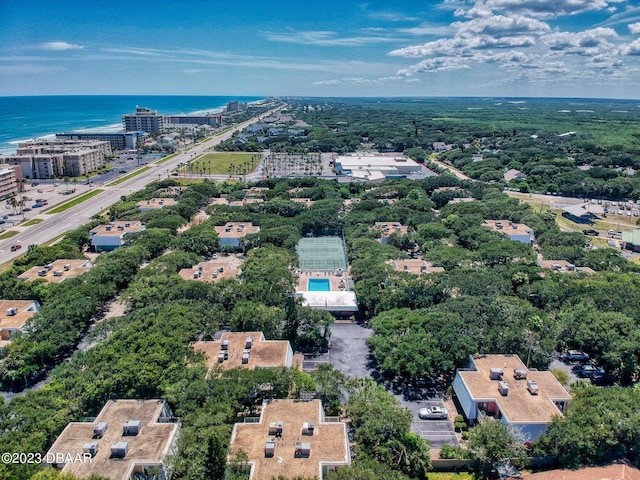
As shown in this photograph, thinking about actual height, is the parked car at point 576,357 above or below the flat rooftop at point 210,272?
below

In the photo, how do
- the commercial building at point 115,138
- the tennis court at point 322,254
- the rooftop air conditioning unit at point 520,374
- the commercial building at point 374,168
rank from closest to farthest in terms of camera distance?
1. the rooftop air conditioning unit at point 520,374
2. the tennis court at point 322,254
3. the commercial building at point 374,168
4. the commercial building at point 115,138

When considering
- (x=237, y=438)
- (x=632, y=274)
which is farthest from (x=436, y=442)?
(x=632, y=274)

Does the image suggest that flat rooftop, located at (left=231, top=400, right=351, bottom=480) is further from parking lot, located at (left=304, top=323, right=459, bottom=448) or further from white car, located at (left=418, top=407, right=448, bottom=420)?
white car, located at (left=418, top=407, right=448, bottom=420)

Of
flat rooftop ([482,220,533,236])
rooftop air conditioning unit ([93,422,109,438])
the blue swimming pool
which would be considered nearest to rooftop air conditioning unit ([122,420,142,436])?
rooftop air conditioning unit ([93,422,109,438])

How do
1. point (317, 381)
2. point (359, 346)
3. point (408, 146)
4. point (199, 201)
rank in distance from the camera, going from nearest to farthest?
1. point (317, 381)
2. point (359, 346)
3. point (199, 201)
4. point (408, 146)

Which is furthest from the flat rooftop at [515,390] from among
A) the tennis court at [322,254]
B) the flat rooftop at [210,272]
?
the flat rooftop at [210,272]

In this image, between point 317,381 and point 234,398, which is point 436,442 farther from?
point 234,398

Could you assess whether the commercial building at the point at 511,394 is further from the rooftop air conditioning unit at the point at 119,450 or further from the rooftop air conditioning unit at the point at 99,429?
the rooftop air conditioning unit at the point at 99,429

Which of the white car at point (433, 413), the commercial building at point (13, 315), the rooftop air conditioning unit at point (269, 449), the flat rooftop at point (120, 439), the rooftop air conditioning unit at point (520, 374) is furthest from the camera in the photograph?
the commercial building at point (13, 315)
